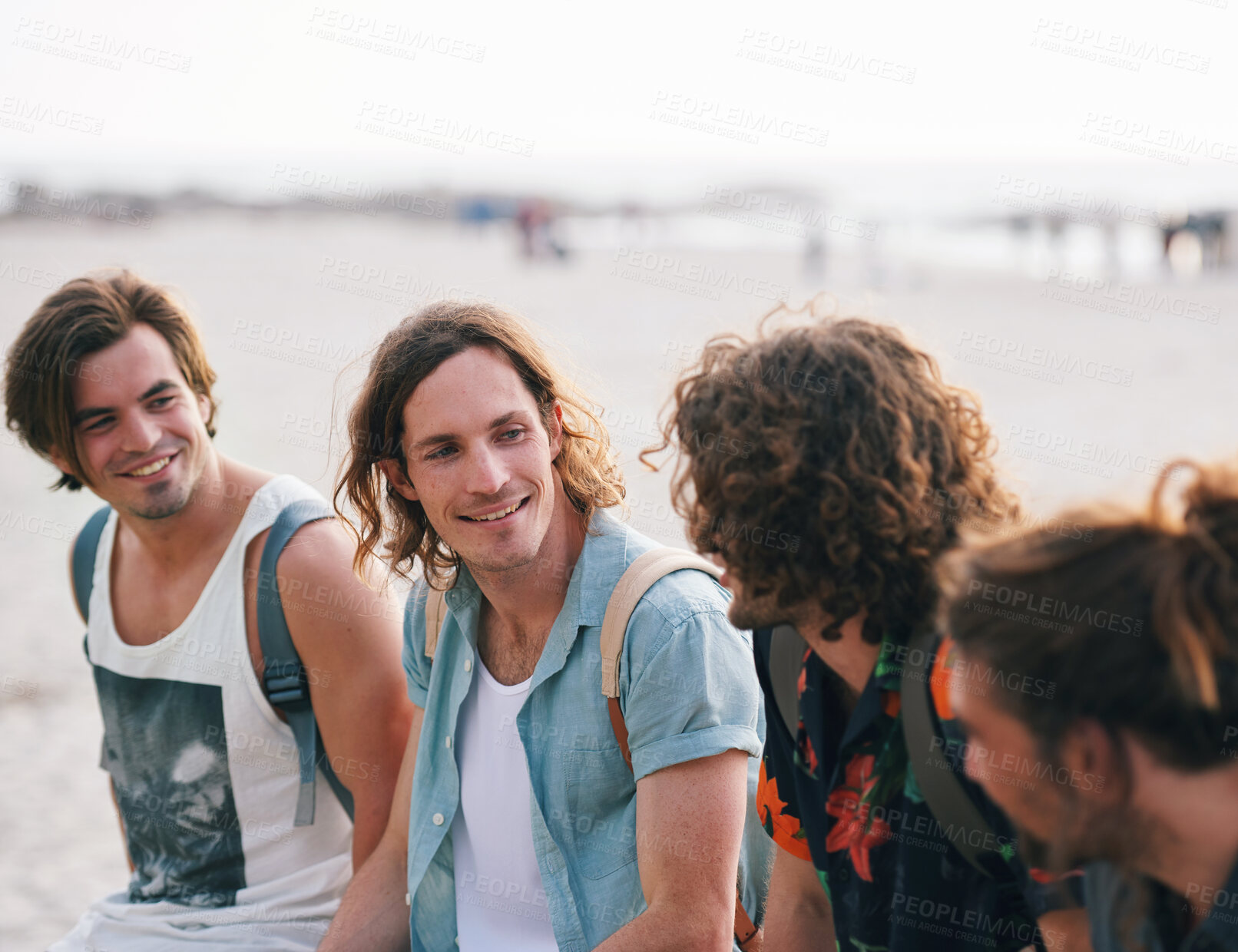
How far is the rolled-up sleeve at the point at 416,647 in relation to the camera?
3.01m

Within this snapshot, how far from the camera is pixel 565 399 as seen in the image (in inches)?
116

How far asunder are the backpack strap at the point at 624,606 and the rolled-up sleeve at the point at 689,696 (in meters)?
0.03

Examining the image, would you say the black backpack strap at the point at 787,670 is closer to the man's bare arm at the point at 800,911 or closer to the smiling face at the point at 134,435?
the man's bare arm at the point at 800,911

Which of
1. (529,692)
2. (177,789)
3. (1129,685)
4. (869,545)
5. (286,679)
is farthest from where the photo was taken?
(177,789)

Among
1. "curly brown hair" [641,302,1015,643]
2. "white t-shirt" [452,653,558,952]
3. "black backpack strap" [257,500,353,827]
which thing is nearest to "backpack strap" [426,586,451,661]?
"white t-shirt" [452,653,558,952]

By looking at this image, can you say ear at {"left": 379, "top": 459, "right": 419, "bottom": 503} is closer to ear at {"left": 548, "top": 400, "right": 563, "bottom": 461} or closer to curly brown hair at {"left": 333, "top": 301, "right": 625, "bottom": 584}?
curly brown hair at {"left": 333, "top": 301, "right": 625, "bottom": 584}

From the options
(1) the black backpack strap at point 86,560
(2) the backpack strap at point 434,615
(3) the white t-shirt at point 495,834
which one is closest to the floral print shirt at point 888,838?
(3) the white t-shirt at point 495,834

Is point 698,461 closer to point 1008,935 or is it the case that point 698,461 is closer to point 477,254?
point 1008,935

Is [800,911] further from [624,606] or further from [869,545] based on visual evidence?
[869,545]

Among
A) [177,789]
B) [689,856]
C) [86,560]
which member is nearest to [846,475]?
[689,856]

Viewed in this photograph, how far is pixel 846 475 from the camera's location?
6.40 ft

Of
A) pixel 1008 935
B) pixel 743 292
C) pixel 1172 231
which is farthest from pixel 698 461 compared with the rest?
pixel 1172 231

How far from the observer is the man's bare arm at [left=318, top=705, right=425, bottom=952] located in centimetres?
288

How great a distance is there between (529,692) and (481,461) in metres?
0.57
